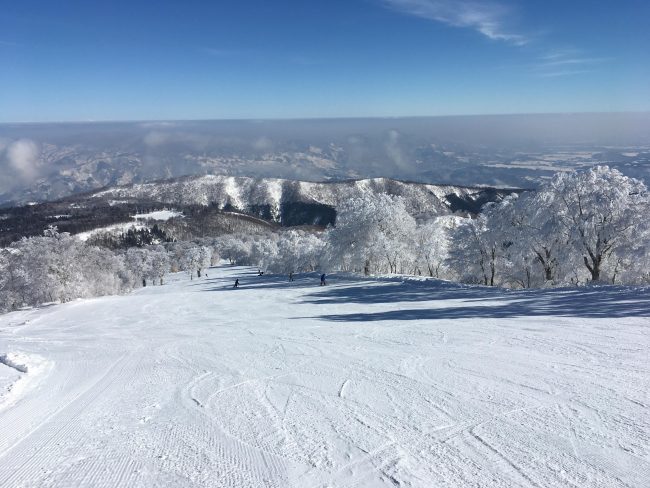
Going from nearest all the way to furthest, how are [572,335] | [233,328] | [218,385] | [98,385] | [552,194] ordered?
1. [218,385]
2. [98,385]
3. [572,335]
4. [233,328]
5. [552,194]

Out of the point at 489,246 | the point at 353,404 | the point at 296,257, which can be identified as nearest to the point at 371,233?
the point at 489,246

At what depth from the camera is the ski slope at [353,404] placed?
6957 mm

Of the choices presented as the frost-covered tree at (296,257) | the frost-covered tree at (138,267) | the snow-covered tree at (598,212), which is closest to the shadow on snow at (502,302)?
the snow-covered tree at (598,212)

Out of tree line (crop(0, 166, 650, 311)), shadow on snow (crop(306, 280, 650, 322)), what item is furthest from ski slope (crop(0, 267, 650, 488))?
tree line (crop(0, 166, 650, 311))

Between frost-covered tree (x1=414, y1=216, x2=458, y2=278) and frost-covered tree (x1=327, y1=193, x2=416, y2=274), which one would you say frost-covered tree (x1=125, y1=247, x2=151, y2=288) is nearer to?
frost-covered tree (x1=327, y1=193, x2=416, y2=274)

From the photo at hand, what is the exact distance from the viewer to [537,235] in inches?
1412

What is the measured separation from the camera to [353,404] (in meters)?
9.77

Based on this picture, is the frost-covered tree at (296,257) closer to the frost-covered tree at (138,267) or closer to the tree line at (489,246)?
the tree line at (489,246)

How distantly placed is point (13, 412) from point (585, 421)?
14489 millimetres

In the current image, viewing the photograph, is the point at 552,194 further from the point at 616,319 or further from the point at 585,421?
the point at 585,421

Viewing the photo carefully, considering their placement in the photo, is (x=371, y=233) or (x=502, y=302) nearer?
(x=502, y=302)

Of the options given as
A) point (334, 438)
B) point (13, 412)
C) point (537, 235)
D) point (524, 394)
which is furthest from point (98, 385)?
point (537, 235)

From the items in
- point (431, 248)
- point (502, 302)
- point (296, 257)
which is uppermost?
point (502, 302)

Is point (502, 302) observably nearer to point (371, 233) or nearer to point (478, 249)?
point (478, 249)
